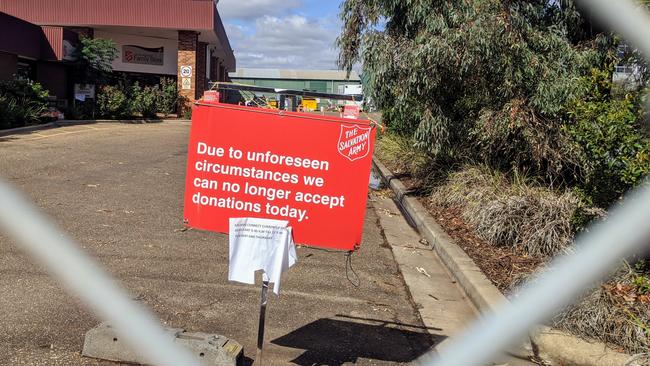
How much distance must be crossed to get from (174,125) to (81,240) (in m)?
18.5

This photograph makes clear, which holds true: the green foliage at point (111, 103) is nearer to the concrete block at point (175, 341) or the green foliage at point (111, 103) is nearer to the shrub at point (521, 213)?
the shrub at point (521, 213)

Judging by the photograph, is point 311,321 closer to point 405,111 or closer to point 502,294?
point 502,294

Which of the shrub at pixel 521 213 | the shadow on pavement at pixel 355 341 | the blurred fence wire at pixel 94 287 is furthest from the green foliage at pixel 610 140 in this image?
the blurred fence wire at pixel 94 287

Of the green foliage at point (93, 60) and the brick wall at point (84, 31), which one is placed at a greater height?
the brick wall at point (84, 31)

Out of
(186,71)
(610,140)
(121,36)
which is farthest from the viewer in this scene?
(121,36)

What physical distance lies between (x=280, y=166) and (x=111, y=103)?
22.2 m

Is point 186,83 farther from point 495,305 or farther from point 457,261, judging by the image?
point 495,305

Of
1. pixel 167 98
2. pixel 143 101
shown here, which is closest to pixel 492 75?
pixel 143 101

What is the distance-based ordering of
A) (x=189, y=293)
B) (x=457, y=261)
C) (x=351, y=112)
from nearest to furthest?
(x=351, y=112), (x=189, y=293), (x=457, y=261)

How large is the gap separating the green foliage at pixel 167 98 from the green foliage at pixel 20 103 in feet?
23.5

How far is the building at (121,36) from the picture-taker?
2197 centimetres

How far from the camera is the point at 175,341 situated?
11.5 ft

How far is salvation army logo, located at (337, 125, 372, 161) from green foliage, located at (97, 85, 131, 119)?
72.9 feet

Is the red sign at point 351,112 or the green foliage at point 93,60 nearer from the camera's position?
the red sign at point 351,112
